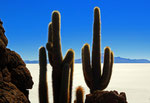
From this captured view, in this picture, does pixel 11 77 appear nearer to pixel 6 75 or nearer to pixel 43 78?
pixel 6 75

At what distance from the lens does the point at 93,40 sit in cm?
705

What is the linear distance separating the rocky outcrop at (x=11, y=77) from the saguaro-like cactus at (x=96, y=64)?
7.85ft

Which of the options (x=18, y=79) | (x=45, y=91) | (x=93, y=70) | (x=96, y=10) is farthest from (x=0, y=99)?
(x=96, y=10)

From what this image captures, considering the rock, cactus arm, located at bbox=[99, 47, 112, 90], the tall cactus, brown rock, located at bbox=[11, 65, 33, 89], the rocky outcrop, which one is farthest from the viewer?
cactus arm, located at bbox=[99, 47, 112, 90]

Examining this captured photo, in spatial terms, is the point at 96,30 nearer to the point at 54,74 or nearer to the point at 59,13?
the point at 59,13

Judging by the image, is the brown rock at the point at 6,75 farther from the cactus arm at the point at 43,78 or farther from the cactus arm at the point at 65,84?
the cactus arm at the point at 65,84

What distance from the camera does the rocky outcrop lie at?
402 cm

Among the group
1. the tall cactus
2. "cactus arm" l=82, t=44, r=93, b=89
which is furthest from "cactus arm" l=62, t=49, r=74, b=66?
"cactus arm" l=82, t=44, r=93, b=89

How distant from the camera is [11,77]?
469cm

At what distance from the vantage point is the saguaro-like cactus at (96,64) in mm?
6828

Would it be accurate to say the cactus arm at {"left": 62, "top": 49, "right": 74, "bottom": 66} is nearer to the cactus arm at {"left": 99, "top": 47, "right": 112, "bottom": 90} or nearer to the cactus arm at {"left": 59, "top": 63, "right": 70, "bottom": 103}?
the cactus arm at {"left": 59, "top": 63, "right": 70, "bottom": 103}

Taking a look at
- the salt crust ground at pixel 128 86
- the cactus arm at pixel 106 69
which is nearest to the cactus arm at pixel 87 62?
the cactus arm at pixel 106 69

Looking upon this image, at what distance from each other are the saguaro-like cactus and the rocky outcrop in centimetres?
239

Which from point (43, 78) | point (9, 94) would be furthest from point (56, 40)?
point (9, 94)
